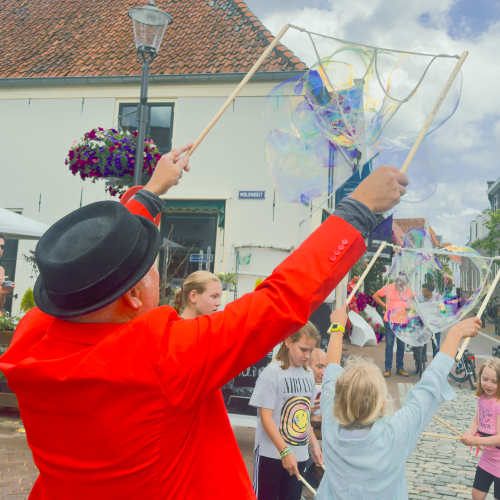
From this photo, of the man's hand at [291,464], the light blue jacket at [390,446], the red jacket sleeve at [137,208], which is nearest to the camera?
the red jacket sleeve at [137,208]

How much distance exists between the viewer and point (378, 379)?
2479 mm

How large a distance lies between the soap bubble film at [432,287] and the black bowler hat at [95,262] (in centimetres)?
367

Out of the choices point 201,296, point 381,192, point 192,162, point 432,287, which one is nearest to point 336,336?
point 201,296

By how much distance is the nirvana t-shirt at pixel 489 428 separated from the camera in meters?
3.96

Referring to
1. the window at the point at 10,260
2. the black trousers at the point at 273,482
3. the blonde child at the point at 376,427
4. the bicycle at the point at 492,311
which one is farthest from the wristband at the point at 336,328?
the bicycle at the point at 492,311

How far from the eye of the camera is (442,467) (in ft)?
18.2

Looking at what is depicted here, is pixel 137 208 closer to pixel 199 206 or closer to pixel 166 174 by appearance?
pixel 166 174

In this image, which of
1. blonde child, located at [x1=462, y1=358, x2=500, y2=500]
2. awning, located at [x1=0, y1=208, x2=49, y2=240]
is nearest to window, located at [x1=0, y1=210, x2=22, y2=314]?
awning, located at [x1=0, y1=208, x2=49, y2=240]

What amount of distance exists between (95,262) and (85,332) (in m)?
0.20

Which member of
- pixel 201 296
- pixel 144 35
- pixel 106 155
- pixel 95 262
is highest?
pixel 144 35

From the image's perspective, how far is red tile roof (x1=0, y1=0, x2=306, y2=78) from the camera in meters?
13.2

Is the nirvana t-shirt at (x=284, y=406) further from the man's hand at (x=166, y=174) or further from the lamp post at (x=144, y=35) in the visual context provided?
the lamp post at (x=144, y=35)

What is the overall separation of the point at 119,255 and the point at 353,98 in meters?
2.72

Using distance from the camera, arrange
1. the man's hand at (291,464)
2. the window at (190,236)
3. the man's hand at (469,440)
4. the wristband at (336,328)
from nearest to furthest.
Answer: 1. the wristband at (336,328)
2. the man's hand at (291,464)
3. the man's hand at (469,440)
4. the window at (190,236)
